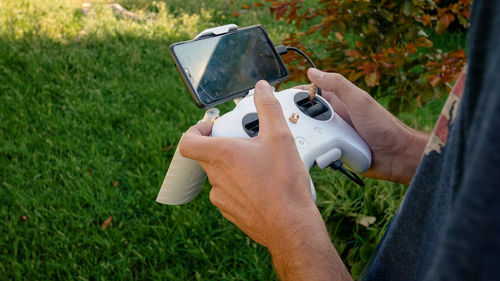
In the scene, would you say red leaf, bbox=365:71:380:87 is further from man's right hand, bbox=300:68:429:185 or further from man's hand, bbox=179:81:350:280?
man's hand, bbox=179:81:350:280

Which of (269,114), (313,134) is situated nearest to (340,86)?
(313,134)

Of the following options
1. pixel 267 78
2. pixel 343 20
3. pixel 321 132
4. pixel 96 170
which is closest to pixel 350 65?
pixel 343 20

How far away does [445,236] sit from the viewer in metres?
0.30

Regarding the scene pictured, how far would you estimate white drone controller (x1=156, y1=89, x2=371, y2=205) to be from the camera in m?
0.90

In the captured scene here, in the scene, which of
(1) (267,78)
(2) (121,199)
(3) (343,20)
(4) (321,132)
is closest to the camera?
(4) (321,132)

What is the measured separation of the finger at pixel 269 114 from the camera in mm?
731

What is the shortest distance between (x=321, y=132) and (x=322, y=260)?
36cm

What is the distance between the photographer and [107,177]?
212 centimetres

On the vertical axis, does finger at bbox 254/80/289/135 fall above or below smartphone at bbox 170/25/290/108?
above

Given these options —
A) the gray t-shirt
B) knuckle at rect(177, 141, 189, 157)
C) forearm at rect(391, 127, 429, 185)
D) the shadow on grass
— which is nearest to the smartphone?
knuckle at rect(177, 141, 189, 157)

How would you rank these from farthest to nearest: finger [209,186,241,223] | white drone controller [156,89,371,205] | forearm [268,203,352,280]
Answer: white drone controller [156,89,371,205] < finger [209,186,241,223] < forearm [268,203,352,280]

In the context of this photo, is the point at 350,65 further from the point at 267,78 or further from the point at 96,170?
the point at 96,170

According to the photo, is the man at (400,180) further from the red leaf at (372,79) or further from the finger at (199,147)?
the red leaf at (372,79)

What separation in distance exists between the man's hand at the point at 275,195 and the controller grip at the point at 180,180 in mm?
187
